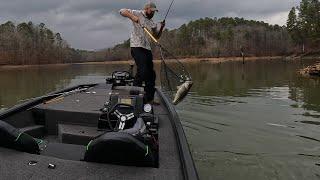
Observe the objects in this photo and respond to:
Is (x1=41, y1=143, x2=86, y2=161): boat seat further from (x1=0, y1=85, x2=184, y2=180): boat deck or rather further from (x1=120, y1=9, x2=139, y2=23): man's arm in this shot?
(x1=120, y1=9, x2=139, y2=23): man's arm

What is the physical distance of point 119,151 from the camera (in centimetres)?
364

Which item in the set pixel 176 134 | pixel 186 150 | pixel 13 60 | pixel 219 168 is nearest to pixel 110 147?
pixel 186 150

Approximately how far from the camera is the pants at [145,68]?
7.50m

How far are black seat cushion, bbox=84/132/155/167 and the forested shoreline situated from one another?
82.9 meters

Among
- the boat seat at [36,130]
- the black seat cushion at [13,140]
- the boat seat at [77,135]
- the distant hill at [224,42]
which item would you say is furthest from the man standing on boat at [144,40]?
the distant hill at [224,42]

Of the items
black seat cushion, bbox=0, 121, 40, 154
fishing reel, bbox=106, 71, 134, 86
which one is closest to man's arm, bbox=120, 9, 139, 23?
fishing reel, bbox=106, 71, 134, 86

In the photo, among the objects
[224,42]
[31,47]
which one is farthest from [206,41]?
[31,47]

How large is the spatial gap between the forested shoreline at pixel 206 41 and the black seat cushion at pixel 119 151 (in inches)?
3264

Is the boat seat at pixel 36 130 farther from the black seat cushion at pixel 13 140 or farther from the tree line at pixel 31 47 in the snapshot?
the tree line at pixel 31 47

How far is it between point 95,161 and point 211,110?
817 centimetres

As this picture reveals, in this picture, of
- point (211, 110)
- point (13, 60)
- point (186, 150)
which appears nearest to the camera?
point (186, 150)

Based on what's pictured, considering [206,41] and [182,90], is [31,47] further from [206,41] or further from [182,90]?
[182,90]

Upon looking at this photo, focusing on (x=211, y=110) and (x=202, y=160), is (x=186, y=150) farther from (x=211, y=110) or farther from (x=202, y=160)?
(x=211, y=110)

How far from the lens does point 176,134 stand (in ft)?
16.3
